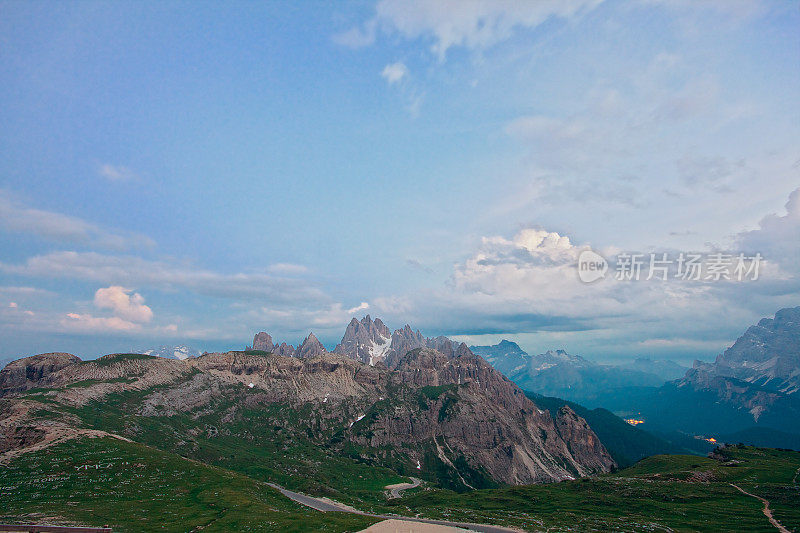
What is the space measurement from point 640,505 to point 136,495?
162223mm

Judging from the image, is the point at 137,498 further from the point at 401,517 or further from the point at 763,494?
the point at 763,494

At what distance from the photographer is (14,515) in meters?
90.6

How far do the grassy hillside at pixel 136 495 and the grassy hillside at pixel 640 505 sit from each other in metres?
56.2

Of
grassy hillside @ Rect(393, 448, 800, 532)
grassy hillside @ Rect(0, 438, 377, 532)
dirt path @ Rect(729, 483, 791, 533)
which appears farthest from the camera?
grassy hillside @ Rect(393, 448, 800, 532)

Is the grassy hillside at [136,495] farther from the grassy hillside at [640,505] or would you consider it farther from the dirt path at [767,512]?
the dirt path at [767,512]

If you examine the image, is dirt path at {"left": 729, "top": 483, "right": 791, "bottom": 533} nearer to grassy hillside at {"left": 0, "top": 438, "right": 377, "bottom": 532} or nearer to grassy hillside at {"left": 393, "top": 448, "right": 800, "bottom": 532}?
grassy hillside at {"left": 393, "top": 448, "right": 800, "bottom": 532}

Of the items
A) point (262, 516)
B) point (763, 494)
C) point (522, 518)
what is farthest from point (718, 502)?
point (262, 516)

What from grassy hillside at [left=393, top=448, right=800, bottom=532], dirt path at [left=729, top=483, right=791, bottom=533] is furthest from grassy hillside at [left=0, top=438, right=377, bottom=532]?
dirt path at [left=729, top=483, right=791, bottom=533]

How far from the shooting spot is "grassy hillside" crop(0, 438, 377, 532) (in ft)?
297

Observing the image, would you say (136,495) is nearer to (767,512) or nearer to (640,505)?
(640,505)

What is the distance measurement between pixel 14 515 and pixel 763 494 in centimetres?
23402

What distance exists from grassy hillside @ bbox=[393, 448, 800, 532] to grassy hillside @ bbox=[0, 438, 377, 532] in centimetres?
5619

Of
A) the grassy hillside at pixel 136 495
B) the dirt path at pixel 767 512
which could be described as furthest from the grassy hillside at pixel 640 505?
the grassy hillside at pixel 136 495

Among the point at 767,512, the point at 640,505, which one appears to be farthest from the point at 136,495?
the point at 767,512
